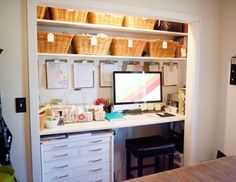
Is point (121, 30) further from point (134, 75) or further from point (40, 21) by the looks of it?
point (40, 21)

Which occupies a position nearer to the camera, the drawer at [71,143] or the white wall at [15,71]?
the white wall at [15,71]

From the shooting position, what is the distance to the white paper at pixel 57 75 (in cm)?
244

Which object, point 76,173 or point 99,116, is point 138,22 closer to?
point 99,116

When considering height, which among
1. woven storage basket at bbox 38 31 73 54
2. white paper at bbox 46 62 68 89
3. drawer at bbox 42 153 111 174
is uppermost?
woven storage basket at bbox 38 31 73 54

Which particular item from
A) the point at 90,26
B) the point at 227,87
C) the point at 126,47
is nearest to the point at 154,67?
the point at 126,47

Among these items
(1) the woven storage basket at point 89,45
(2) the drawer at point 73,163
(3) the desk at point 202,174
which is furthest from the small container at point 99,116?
(3) the desk at point 202,174

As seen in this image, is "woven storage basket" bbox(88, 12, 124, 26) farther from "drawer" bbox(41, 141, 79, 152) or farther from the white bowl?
"drawer" bbox(41, 141, 79, 152)

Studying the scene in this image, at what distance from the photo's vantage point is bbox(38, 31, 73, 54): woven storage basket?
2.15 m

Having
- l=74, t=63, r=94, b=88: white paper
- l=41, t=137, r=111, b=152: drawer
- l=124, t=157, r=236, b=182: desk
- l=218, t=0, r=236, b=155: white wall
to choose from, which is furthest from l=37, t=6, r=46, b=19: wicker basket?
l=218, t=0, r=236, b=155: white wall

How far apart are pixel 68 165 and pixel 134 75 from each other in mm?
1314

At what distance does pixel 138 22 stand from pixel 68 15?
0.83 meters

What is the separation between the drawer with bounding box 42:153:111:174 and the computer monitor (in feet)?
2.17

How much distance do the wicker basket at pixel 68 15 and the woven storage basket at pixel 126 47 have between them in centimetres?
46

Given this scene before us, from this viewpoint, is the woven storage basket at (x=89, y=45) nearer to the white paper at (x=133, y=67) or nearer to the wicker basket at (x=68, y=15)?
the wicker basket at (x=68, y=15)
